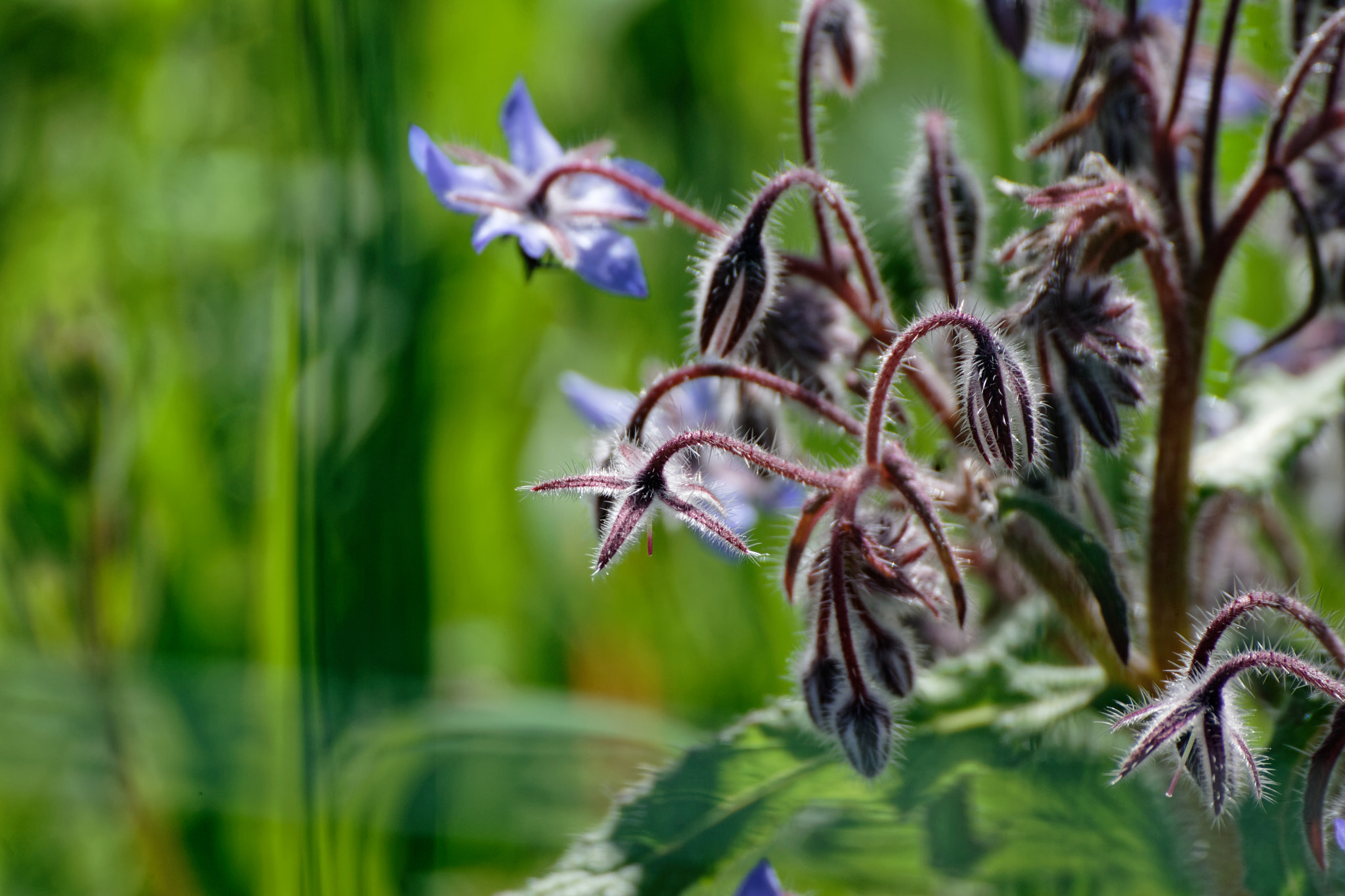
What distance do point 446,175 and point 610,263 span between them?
0.12 m

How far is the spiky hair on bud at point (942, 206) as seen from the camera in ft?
2.79

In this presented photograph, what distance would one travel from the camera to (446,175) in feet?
2.72

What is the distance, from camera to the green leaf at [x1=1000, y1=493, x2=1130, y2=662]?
74 centimetres

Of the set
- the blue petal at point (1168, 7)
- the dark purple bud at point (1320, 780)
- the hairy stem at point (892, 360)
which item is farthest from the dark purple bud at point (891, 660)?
the blue petal at point (1168, 7)

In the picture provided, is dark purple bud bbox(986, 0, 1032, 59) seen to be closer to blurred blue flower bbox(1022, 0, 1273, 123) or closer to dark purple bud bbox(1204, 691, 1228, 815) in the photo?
blurred blue flower bbox(1022, 0, 1273, 123)

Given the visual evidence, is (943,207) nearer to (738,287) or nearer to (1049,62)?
(738,287)

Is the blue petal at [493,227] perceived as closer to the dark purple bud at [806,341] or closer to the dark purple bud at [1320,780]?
the dark purple bud at [806,341]

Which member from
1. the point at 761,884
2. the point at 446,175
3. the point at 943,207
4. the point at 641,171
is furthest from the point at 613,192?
the point at 761,884

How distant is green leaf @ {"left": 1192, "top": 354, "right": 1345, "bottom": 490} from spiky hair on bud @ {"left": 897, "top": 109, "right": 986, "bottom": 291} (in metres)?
0.25

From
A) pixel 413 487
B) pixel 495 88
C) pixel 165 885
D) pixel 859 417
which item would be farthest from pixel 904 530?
pixel 495 88

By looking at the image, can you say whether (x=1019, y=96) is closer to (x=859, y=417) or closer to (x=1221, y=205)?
(x=1221, y=205)

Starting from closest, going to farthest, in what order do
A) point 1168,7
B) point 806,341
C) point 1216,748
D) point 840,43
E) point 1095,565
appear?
point 1216,748, point 1095,565, point 806,341, point 840,43, point 1168,7

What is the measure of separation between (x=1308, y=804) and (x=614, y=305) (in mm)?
1409

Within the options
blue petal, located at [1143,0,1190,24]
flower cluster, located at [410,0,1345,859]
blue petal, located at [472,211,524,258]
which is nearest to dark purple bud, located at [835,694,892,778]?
flower cluster, located at [410,0,1345,859]
